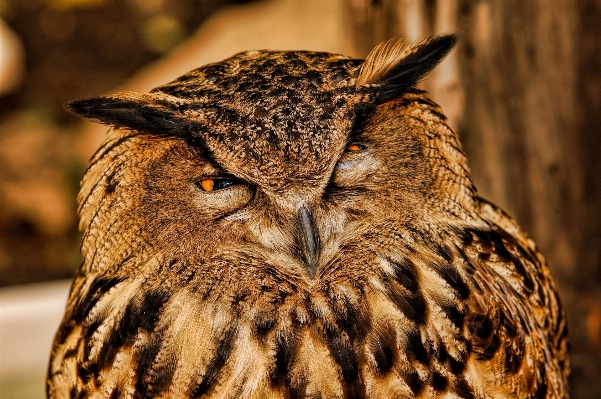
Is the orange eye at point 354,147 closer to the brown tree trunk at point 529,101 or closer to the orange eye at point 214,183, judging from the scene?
the orange eye at point 214,183

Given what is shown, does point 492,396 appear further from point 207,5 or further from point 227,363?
point 207,5

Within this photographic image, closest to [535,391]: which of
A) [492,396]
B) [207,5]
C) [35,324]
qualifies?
[492,396]

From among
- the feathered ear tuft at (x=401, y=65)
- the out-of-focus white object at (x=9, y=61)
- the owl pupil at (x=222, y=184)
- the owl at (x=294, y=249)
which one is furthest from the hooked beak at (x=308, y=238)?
the out-of-focus white object at (x=9, y=61)

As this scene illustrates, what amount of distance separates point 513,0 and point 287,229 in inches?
36.1

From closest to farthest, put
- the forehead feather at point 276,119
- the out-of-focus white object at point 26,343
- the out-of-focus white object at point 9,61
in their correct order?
the forehead feather at point 276,119 < the out-of-focus white object at point 26,343 < the out-of-focus white object at point 9,61

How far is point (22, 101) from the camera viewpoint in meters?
3.76

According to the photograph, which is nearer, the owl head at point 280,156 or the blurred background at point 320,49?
the owl head at point 280,156

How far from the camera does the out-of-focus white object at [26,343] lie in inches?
104

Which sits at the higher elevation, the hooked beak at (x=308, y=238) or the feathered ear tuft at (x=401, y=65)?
the feathered ear tuft at (x=401, y=65)

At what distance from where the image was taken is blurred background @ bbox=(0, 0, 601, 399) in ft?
5.37

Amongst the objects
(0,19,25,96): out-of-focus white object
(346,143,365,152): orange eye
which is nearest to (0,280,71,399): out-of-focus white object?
(0,19,25,96): out-of-focus white object

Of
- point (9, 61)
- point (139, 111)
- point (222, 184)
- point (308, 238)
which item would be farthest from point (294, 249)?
point (9, 61)

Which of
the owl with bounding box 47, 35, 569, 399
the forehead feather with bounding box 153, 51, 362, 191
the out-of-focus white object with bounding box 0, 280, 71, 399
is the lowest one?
the out-of-focus white object with bounding box 0, 280, 71, 399

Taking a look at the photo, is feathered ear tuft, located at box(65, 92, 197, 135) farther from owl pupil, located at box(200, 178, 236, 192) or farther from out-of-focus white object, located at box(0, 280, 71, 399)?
out-of-focus white object, located at box(0, 280, 71, 399)
